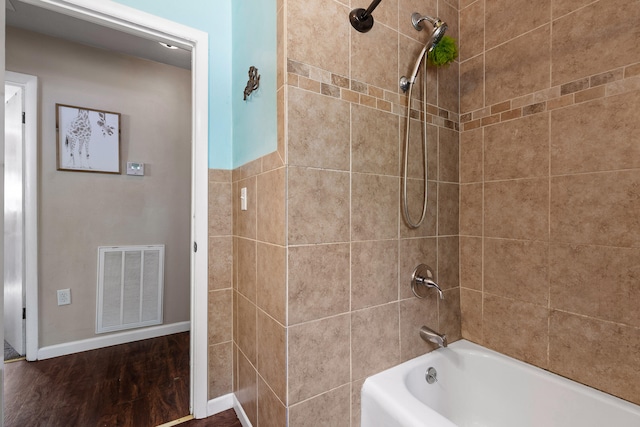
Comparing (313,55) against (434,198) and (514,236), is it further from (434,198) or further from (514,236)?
(514,236)

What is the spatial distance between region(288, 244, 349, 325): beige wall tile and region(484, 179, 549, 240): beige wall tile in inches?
33.8

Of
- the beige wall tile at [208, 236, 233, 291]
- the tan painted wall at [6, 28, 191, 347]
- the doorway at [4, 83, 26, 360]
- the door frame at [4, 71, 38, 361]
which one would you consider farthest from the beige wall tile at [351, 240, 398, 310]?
the doorway at [4, 83, 26, 360]

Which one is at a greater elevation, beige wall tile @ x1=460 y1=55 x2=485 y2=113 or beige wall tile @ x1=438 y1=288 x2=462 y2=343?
beige wall tile @ x1=460 y1=55 x2=485 y2=113

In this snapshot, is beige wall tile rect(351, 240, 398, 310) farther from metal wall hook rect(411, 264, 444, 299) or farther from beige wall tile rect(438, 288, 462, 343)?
beige wall tile rect(438, 288, 462, 343)

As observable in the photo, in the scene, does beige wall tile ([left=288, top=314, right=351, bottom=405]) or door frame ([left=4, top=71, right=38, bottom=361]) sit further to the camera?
door frame ([left=4, top=71, right=38, bottom=361])

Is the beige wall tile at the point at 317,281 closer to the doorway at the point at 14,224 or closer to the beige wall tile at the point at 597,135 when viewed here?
the beige wall tile at the point at 597,135

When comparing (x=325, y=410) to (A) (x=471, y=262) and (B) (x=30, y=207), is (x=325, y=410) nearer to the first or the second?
(A) (x=471, y=262)

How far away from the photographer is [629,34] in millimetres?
1055

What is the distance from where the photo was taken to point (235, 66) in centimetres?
157

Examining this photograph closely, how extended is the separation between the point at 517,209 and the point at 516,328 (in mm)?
585

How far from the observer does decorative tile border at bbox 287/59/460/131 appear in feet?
3.46

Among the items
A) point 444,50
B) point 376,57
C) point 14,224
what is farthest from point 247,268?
point 14,224

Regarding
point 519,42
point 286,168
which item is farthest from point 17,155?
point 519,42

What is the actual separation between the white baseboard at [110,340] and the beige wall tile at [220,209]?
159 centimetres
